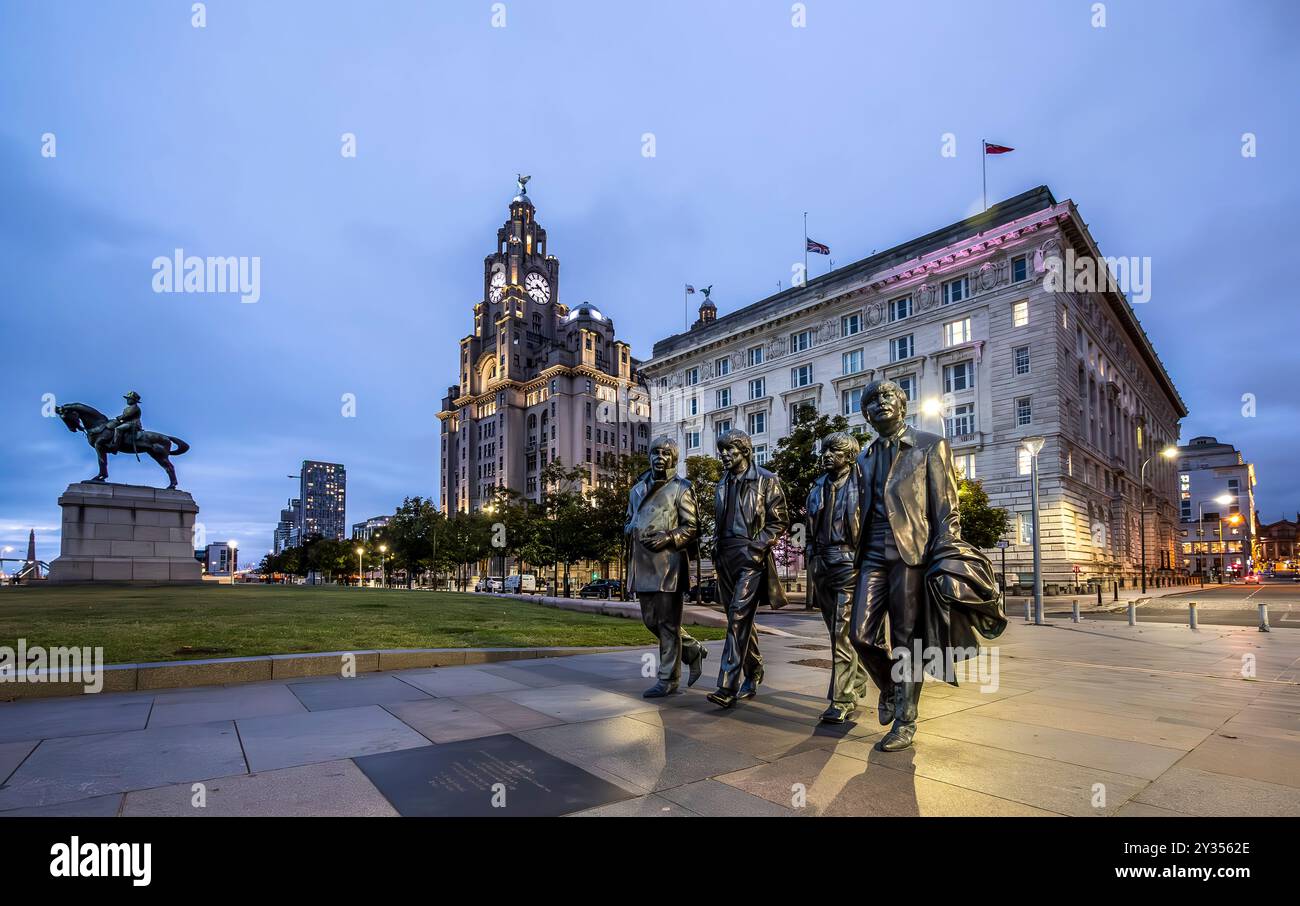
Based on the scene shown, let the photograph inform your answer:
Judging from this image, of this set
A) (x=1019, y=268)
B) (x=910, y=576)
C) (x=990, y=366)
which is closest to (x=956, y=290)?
(x=1019, y=268)

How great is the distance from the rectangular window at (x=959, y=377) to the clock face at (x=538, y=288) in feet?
289

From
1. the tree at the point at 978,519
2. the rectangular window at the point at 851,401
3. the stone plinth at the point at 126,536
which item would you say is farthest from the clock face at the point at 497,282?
the tree at the point at 978,519

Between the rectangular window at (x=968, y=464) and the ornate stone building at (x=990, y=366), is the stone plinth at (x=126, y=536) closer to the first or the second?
the ornate stone building at (x=990, y=366)

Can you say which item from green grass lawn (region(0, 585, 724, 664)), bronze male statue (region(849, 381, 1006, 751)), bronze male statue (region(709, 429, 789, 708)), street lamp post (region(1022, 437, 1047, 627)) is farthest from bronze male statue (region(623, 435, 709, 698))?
street lamp post (region(1022, 437, 1047, 627))

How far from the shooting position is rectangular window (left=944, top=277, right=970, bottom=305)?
5262 cm

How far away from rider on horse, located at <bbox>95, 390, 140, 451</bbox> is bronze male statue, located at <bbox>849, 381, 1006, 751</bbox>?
128ft

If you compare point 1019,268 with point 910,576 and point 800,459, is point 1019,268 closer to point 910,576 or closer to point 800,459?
point 800,459

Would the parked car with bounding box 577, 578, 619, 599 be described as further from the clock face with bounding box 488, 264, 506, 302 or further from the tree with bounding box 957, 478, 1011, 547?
the clock face with bounding box 488, 264, 506, 302

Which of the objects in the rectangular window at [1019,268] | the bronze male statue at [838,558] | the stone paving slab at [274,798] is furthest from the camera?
the rectangular window at [1019,268]

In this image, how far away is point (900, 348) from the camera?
56.6 metres

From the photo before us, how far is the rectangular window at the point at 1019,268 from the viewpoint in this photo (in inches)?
1927

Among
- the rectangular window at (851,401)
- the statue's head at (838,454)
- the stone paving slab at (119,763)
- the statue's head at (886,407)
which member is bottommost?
the stone paving slab at (119,763)
